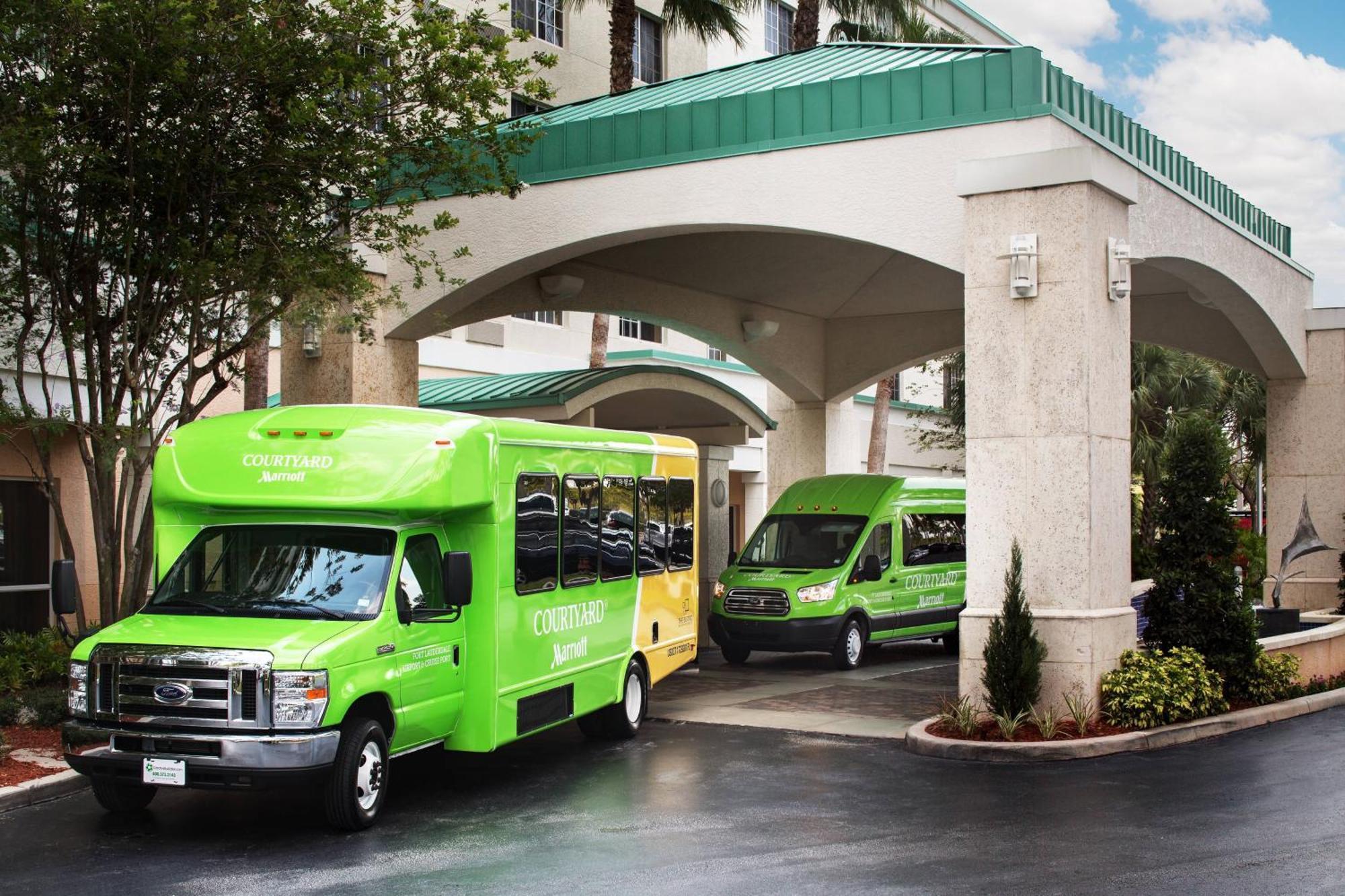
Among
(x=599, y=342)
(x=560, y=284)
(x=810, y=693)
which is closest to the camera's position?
(x=810, y=693)

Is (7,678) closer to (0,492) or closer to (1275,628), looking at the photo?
(0,492)

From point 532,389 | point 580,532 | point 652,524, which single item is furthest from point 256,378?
point 580,532

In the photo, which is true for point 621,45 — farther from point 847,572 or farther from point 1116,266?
point 1116,266

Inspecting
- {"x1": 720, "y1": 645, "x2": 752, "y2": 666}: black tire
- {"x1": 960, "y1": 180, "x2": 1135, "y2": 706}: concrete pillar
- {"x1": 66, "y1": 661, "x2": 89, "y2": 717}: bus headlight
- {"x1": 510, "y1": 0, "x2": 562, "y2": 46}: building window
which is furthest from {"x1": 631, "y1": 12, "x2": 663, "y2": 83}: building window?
{"x1": 66, "y1": 661, "x2": 89, "y2": 717}: bus headlight

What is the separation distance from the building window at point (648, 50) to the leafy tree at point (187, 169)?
2424 cm

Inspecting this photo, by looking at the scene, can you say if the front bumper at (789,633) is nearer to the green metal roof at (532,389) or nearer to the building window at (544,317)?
the green metal roof at (532,389)

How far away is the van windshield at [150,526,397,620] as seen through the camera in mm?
9719

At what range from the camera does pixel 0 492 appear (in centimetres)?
1819

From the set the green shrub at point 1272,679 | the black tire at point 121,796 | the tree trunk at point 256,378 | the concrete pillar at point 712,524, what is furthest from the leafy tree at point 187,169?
the green shrub at point 1272,679

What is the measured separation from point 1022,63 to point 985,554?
15.4 feet

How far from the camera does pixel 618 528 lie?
1316 cm

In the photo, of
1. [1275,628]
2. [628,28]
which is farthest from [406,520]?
[628,28]

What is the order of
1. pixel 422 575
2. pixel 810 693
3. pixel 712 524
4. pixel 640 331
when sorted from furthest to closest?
pixel 640 331, pixel 712 524, pixel 810 693, pixel 422 575

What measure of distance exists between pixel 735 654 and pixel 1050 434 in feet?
25.3
